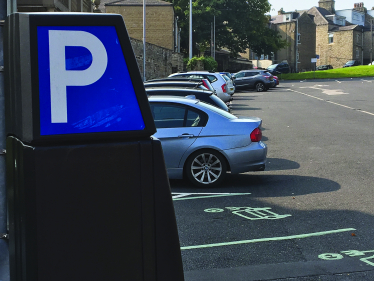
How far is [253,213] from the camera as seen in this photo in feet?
22.5

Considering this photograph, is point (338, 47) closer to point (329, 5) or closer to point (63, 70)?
point (329, 5)

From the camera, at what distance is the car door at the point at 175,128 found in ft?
28.5

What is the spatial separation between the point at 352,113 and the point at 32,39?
69.2ft

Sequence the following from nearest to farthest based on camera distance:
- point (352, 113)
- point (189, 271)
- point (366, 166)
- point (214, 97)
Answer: point (189, 271), point (366, 166), point (214, 97), point (352, 113)

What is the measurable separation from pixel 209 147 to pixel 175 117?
810 millimetres

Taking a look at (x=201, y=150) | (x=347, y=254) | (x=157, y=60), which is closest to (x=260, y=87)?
(x=157, y=60)

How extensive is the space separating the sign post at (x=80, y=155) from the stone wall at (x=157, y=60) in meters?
37.8

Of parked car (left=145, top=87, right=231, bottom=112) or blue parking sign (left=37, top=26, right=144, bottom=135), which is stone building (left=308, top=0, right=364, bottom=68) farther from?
blue parking sign (left=37, top=26, right=144, bottom=135)

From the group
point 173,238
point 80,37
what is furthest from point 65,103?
point 173,238

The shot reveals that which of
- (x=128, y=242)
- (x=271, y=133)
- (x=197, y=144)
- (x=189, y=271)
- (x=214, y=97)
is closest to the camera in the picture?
(x=128, y=242)

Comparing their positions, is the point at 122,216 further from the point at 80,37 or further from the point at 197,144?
the point at 197,144

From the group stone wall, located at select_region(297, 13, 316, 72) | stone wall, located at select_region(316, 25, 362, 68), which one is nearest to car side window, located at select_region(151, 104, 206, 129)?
stone wall, located at select_region(316, 25, 362, 68)

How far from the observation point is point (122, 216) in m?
1.90

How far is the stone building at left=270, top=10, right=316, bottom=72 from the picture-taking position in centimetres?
9406
